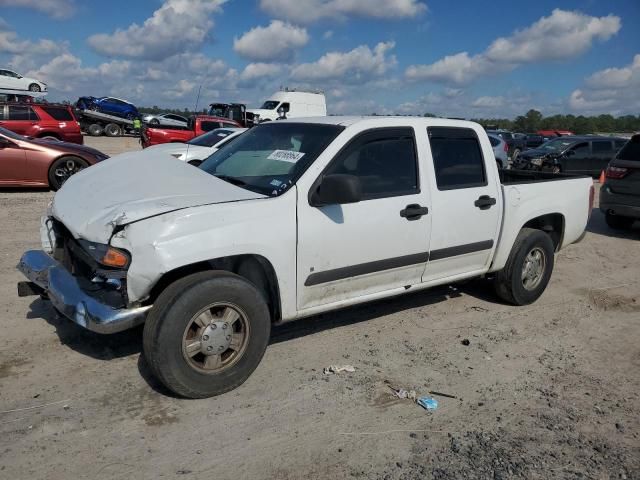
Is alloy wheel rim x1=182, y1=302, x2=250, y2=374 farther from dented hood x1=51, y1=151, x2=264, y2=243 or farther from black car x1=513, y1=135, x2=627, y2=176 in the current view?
black car x1=513, y1=135, x2=627, y2=176

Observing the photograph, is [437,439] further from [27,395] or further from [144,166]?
[144,166]

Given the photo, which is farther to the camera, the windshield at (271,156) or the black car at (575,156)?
the black car at (575,156)

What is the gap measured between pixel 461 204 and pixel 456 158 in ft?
1.42

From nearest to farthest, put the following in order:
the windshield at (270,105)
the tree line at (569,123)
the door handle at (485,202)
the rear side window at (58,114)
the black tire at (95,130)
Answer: the door handle at (485,202)
the rear side window at (58,114)
the black tire at (95,130)
the windshield at (270,105)
the tree line at (569,123)

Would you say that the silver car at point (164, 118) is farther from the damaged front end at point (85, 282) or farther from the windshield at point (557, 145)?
the damaged front end at point (85, 282)

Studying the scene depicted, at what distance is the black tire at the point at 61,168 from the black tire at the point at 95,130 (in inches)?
900

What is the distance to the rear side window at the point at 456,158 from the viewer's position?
456cm

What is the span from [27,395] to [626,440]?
366cm

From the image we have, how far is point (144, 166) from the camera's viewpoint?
4.30 meters

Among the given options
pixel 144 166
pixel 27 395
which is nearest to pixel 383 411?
pixel 27 395

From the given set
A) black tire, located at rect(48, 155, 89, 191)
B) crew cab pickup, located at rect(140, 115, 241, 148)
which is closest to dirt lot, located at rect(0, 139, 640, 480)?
black tire, located at rect(48, 155, 89, 191)

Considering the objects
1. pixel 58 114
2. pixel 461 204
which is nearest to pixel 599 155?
pixel 461 204

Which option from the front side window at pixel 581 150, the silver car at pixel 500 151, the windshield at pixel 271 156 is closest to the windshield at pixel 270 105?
the silver car at pixel 500 151

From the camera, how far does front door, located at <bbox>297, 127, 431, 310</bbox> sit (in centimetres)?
377
